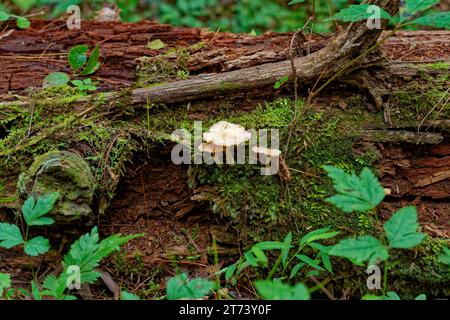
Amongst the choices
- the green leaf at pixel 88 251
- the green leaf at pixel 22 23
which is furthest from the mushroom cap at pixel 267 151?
the green leaf at pixel 22 23

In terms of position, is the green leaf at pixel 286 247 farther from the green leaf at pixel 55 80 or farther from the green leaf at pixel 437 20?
the green leaf at pixel 55 80

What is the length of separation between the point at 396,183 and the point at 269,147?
0.85 m

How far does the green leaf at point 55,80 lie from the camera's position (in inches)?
134

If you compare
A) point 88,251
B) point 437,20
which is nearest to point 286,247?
point 88,251

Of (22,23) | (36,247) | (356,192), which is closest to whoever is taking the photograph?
(356,192)

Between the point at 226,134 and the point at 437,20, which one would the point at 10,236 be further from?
the point at 437,20

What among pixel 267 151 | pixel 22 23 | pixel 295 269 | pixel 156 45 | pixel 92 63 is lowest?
pixel 295 269

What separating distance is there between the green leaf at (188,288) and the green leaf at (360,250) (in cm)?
56

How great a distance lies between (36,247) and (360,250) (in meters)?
1.55

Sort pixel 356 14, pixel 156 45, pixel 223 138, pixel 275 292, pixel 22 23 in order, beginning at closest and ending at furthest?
pixel 275 292
pixel 356 14
pixel 223 138
pixel 156 45
pixel 22 23

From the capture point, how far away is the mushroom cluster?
279 centimetres

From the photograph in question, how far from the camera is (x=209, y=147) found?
284 cm
